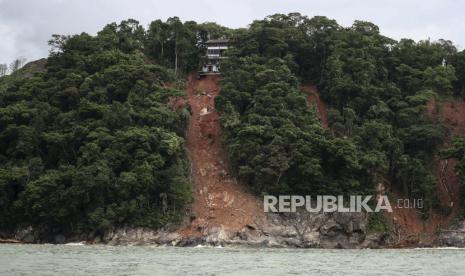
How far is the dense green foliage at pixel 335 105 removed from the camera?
271ft

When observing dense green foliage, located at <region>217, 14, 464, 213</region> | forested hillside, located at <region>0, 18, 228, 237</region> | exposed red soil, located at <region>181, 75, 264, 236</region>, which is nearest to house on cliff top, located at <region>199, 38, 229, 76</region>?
dense green foliage, located at <region>217, 14, 464, 213</region>

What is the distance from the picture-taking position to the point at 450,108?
332ft

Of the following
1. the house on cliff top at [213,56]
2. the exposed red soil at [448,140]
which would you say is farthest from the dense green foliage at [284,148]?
the house on cliff top at [213,56]

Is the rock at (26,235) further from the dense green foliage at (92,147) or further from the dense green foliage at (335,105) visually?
the dense green foliage at (335,105)

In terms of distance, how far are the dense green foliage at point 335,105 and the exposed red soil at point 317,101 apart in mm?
1088

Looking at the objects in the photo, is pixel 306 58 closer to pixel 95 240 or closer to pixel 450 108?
pixel 450 108

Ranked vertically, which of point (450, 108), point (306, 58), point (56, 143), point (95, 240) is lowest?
point (95, 240)

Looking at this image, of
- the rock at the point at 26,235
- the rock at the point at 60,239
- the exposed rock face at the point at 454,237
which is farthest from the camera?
the exposed rock face at the point at 454,237

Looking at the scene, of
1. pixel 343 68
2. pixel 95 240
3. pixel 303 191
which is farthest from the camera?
pixel 343 68

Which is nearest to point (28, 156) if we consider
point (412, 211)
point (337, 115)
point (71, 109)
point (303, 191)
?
point (71, 109)

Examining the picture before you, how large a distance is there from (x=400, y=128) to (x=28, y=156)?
51.7m

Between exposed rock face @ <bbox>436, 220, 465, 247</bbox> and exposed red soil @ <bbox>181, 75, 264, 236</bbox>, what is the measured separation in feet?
76.3

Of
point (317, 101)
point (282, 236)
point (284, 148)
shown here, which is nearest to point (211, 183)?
point (284, 148)

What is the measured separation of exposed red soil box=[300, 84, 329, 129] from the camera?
96625mm
